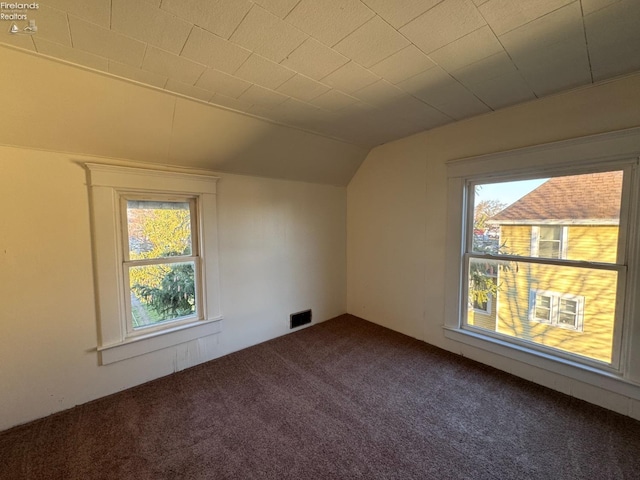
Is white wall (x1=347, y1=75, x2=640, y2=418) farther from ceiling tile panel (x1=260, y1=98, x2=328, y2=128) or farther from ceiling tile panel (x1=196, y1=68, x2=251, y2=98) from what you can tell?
ceiling tile panel (x1=196, y1=68, x2=251, y2=98)

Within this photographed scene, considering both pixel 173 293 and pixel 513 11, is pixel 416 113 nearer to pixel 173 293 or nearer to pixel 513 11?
pixel 513 11

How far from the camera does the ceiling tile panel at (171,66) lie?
4.76 feet

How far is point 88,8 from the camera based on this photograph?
1134 mm

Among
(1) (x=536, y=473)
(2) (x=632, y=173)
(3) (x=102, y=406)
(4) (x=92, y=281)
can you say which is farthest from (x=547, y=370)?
(4) (x=92, y=281)

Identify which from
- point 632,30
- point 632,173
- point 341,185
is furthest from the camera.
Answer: point 341,185

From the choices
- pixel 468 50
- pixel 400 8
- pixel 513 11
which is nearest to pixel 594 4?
pixel 513 11

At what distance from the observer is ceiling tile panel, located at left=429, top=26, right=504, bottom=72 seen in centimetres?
139

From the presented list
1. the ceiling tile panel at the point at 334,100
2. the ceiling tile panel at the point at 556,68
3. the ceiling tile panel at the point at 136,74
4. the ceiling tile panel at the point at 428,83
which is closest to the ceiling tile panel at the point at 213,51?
the ceiling tile panel at the point at 136,74

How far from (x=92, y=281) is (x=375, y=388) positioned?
2539 mm

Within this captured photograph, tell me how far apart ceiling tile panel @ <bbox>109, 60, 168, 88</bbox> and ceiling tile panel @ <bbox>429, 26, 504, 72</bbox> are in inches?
68.8

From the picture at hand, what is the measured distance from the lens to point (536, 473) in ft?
4.79

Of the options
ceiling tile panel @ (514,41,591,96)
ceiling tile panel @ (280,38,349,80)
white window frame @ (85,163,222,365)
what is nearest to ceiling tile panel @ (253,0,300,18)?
ceiling tile panel @ (280,38,349,80)

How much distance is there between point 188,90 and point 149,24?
62 centimetres

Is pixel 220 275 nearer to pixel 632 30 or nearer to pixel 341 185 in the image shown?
pixel 341 185
